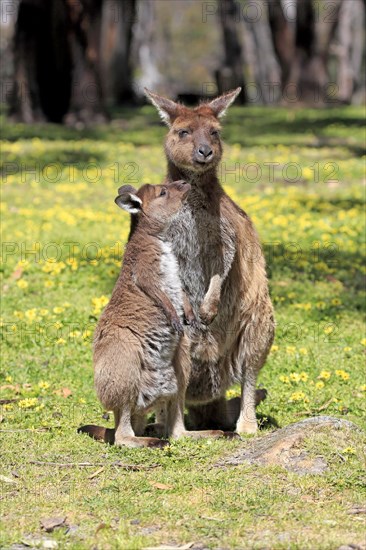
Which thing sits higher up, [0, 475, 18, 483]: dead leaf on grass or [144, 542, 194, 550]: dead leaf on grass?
[0, 475, 18, 483]: dead leaf on grass

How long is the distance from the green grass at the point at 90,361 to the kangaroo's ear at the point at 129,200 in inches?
57.9

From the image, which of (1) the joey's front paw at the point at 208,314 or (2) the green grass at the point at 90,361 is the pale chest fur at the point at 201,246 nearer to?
(1) the joey's front paw at the point at 208,314

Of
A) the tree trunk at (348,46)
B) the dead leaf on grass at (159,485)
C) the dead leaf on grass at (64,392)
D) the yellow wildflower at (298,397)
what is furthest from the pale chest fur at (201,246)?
the tree trunk at (348,46)

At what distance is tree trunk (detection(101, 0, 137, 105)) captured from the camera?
28906 mm

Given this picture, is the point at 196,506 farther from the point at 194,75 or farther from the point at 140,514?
the point at 194,75

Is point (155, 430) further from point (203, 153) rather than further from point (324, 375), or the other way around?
point (203, 153)

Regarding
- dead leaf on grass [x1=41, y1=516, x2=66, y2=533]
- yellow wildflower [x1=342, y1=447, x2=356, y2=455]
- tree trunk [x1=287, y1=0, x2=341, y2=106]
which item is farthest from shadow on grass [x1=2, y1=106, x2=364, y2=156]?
dead leaf on grass [x1=41, y1=516, x2=66, y2=533]

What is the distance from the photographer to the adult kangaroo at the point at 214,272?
6.51 metres

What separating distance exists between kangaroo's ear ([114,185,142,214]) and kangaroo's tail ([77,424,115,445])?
1366 mm

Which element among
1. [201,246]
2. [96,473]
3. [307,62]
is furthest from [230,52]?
[96,473]

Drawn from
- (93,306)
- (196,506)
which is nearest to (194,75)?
(93,306)

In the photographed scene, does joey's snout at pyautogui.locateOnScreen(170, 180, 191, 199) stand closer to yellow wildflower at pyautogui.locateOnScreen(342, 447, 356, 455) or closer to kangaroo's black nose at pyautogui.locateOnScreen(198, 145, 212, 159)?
Result: kangaroo's black nose at pyautogui.locateOnScreen(198, 145, 212, 159)

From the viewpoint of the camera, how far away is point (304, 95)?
26391mm

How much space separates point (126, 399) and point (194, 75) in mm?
61133
